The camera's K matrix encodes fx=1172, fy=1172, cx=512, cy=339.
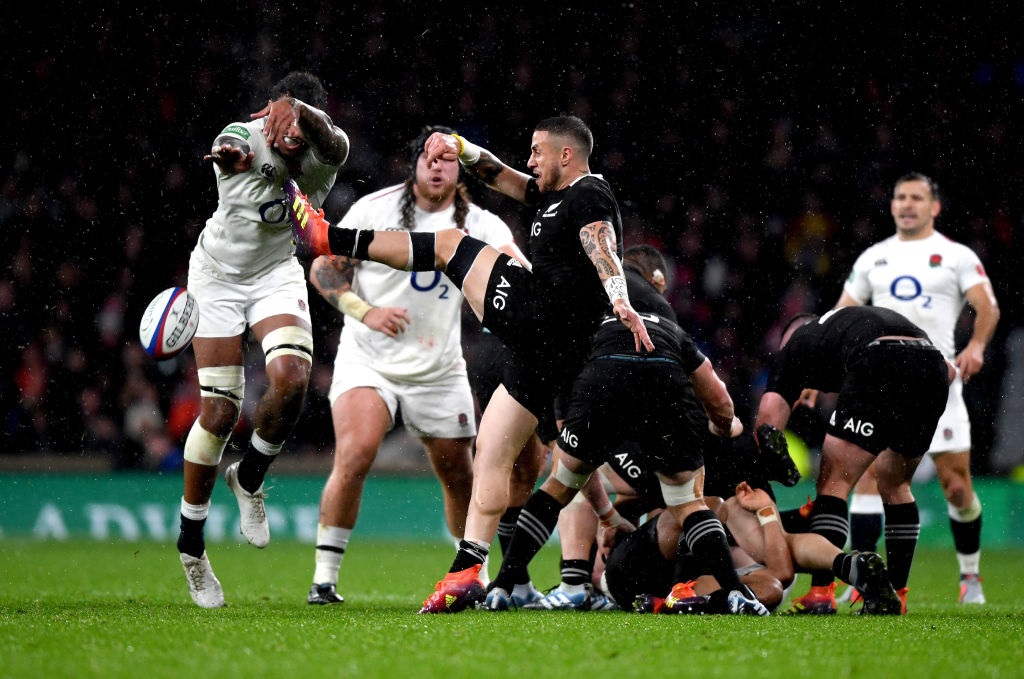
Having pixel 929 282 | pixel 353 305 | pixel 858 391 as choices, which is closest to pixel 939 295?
pixel 929 282

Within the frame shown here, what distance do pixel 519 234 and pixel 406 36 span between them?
3742 millimetres

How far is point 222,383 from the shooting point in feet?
19.6

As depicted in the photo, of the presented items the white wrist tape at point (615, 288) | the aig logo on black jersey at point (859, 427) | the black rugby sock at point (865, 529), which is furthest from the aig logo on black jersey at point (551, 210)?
the black rugby sock at point (865, 529)

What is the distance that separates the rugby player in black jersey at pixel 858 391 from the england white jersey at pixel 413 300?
175 centimetres

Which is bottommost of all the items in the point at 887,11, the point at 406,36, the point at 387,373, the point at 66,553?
the point at 66,553

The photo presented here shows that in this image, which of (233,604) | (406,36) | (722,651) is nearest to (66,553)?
(233,604)

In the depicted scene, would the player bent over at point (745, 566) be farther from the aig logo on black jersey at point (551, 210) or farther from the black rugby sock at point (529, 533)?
the aig logo on black jersey at point (551, 210)

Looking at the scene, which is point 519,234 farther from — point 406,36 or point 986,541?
point 986,541

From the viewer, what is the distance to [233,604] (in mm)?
5891

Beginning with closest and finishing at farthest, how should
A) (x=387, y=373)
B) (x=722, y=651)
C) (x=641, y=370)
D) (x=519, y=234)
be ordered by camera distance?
(x=722, y=651) → (x=641, y=370) → (x=387, y=373) → (x=519, y=234)

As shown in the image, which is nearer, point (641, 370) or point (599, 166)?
point (641, 370)

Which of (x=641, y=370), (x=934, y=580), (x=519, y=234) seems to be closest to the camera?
(x=641, y=370)

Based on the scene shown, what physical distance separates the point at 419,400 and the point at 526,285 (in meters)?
1.45

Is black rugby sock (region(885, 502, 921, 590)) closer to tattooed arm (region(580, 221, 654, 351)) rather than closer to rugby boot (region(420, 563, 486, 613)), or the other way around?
tattooed arm (region(580, 221, 654, 351))
